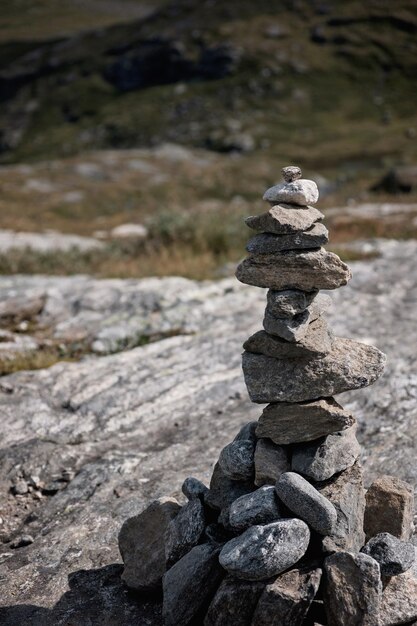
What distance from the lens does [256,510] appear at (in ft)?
20.0

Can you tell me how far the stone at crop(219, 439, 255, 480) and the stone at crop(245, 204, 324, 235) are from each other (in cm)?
240

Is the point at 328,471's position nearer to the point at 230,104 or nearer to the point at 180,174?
the point at 180,174

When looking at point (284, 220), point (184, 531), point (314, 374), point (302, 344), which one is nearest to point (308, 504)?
point (314, 374)

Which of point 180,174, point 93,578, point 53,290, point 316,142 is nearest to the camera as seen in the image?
point 93,578

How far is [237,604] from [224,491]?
50.7 inches

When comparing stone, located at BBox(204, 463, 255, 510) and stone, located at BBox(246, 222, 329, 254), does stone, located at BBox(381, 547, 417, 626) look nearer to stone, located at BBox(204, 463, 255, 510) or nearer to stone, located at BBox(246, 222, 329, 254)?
stone, located at BBox(204, 463, 255, 510)

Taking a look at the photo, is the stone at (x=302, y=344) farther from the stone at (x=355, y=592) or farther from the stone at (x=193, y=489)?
the stone at (x=355, y=592)

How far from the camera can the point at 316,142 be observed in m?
150

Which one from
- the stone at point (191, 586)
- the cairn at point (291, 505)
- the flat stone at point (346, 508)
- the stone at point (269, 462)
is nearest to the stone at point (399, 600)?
the cairn at point (291, 505)

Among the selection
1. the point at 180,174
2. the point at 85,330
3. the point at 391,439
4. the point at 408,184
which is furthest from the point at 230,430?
the point at 180,174

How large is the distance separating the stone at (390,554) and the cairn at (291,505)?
0.04ft

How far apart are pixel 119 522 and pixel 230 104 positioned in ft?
629

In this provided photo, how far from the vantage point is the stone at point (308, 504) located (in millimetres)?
5832

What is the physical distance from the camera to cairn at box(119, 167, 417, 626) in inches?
223
